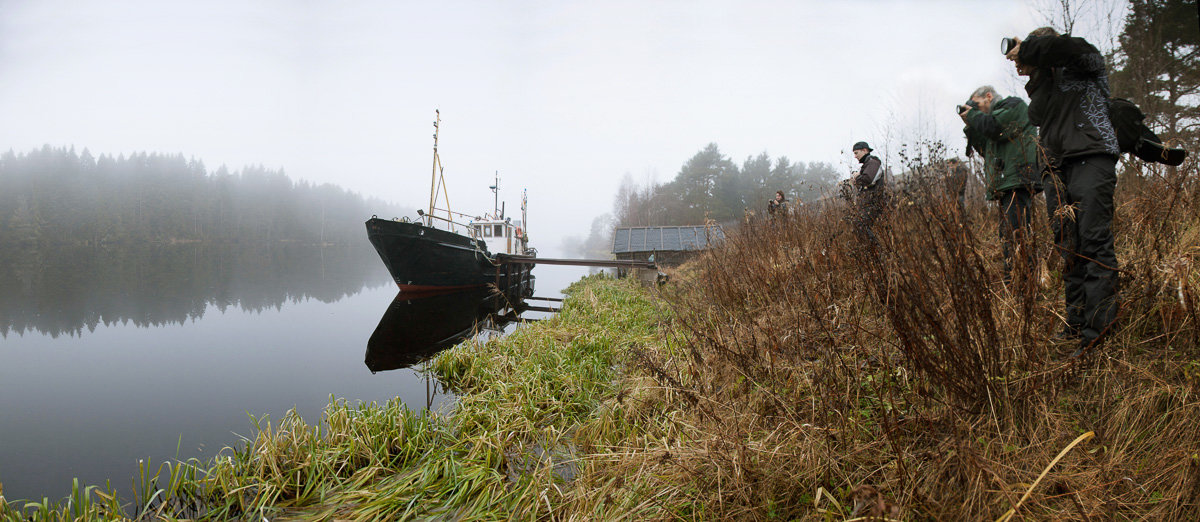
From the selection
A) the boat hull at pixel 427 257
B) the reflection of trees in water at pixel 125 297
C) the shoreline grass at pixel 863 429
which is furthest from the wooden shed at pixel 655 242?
the shoreline grass at pixel 863 429

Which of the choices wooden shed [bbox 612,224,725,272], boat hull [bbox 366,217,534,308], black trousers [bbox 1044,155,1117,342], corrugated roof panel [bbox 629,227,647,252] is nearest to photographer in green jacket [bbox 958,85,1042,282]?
black trousers [bbox 1044,155,1117,342]

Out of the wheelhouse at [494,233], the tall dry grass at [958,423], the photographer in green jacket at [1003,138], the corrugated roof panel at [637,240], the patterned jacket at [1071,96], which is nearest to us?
the tall dry grass at [958,423]

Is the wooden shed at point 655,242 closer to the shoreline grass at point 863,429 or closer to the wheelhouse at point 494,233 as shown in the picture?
the wheelhouse at point 494,233

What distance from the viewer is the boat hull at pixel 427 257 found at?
39.6 ft

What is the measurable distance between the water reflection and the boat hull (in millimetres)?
635

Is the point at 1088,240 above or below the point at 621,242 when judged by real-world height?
below

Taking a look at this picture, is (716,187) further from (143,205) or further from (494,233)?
(143,205)

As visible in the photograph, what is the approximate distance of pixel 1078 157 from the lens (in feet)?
7.26

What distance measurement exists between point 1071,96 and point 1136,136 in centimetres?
36

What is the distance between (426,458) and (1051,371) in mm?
2977

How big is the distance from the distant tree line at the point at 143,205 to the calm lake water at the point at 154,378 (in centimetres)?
5379

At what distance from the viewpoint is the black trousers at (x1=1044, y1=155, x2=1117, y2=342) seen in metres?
1.95

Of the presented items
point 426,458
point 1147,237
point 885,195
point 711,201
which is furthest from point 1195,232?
point 711,201

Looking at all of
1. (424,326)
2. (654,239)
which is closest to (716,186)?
(654,239)
